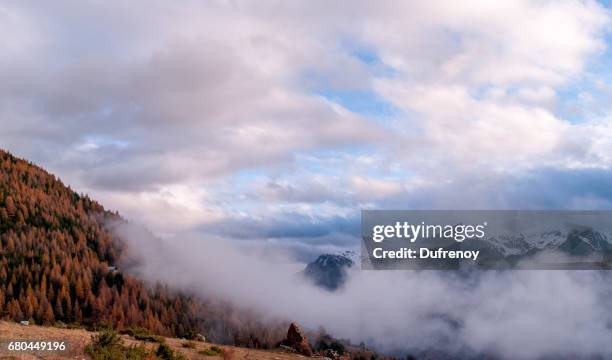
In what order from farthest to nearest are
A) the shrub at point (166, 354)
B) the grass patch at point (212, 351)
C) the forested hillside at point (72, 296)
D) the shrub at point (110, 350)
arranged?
the forested hillside at point (72, 296) → the grass patch at point (212, 351) → the shrub at point (166, 354) → the shrub at point (110, 350)

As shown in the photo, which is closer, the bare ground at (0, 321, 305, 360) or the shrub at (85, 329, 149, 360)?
the bare ground at (0, 321, 305, 360)

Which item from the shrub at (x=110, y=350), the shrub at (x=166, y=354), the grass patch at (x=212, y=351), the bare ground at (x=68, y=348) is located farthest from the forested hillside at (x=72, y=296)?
the shrub at (x=110, y=350)

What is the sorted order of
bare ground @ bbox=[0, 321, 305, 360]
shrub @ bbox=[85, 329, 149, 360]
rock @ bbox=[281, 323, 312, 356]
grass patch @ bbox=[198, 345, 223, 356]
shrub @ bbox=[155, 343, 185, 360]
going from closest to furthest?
bare ground @ bbox=[0, 321, 305, 360] → shrub @ bbox=[85, 329, 149, 360] → shrub @ bbox=[155, 343, 185, 360] → grass patch @ bbox=[198, 345, 223, 356] → rock @ bbox=[281, 323, 312, 356]

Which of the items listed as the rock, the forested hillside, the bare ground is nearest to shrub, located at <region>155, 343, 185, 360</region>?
the bare ground

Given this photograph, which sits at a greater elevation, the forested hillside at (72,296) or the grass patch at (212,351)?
the forested hillside at (72,296)

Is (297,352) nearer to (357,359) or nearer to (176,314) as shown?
(357,359)

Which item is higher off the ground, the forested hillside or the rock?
the forested hillside

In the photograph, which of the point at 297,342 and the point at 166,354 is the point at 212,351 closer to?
the point at 166,354

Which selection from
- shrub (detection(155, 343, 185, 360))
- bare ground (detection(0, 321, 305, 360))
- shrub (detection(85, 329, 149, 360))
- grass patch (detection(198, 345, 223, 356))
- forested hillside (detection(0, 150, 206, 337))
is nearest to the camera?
bare ground (detection(0, 321, 305, 360))

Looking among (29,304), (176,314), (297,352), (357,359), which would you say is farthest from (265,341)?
(297,352)

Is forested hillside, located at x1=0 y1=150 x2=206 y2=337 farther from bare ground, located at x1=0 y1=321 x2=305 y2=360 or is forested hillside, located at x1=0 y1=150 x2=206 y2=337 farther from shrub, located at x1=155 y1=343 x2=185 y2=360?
shrub, located at x1=155 y1=343 x2=185 y2=360

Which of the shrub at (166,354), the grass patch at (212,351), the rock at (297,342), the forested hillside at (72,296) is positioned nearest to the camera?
the shrub at (166,354)

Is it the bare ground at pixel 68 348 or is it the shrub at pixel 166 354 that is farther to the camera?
the shrub at pixel 166 354

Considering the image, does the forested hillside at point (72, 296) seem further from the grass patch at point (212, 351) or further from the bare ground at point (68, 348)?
the grass patch at point (212, 351)
